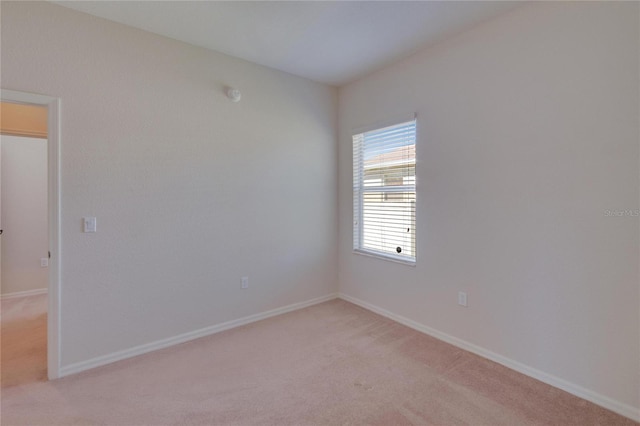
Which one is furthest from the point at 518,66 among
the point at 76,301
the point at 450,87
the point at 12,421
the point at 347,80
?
the point at 12,421

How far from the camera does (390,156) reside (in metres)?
3.25

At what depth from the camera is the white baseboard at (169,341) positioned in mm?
2254

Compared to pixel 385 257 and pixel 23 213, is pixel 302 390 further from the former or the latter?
pixel 23 213

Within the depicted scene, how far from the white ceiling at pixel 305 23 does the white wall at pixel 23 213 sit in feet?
10.2

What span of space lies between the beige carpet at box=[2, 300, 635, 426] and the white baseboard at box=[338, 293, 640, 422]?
53 millimetres

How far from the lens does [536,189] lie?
2.14 m

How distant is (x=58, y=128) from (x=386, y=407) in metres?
3.04

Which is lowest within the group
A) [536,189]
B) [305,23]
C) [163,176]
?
[536,189]

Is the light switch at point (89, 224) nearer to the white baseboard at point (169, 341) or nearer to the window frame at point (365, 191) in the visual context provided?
the white baseboard at point (169, 341)

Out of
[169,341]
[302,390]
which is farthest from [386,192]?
[169,341]

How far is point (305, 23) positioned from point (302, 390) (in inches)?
111

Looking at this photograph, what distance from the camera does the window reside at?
9.97ft

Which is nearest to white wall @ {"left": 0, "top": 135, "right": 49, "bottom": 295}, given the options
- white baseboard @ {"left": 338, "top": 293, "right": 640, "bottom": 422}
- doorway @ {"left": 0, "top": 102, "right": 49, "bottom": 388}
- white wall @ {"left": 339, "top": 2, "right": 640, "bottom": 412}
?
doorway @ {"left": 0, "top": 102, "right": 49, "bottom": 388}

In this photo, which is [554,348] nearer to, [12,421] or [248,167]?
[248,167]
